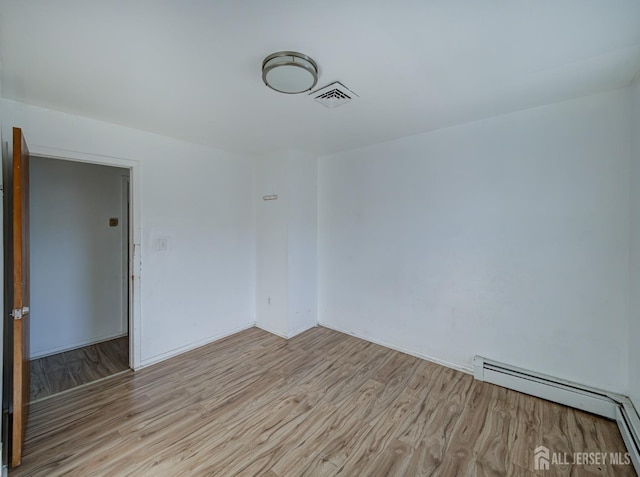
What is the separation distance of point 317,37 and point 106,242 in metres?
3.81

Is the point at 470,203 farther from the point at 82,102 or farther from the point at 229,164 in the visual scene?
the point at 82,102

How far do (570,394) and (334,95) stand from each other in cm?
304

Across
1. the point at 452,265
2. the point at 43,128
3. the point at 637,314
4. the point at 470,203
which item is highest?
the point at 43,128

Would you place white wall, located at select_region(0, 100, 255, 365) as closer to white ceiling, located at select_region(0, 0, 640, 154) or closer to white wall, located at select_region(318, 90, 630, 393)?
white ceiling, located at select_region(0, 0, 640, 154)

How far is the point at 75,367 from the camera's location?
2.91 meters

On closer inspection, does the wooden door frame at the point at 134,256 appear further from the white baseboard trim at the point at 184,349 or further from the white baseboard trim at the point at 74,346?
the white baseboard trim at the point at 74,346

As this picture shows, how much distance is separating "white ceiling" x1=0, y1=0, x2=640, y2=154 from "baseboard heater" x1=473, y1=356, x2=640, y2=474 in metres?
2.33

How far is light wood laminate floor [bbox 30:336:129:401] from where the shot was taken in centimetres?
256

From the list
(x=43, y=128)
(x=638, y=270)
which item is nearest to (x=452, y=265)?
(x=638, y=270)

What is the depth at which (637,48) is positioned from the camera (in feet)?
5.09

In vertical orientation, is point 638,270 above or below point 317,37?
below

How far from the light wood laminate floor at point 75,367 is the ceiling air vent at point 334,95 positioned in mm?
3358

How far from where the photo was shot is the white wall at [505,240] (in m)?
2.08

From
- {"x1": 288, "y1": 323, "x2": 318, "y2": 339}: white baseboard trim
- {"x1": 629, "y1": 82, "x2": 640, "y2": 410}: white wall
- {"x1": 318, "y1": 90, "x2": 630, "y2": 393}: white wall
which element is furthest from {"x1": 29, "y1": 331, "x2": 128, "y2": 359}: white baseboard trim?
{"x1": 629, "y1": 82, "x2": 640, "y2": 410}: white wall
